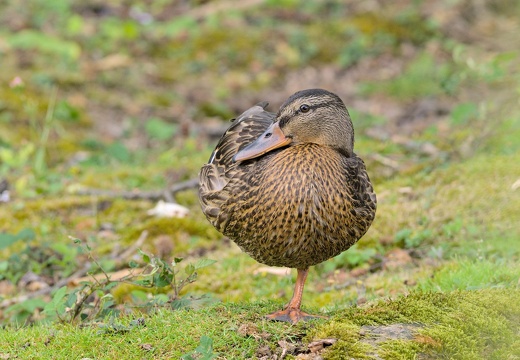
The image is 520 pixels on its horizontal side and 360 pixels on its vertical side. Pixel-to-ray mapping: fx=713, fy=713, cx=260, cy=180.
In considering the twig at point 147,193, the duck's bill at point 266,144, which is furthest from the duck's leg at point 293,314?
the twig at point 147,193

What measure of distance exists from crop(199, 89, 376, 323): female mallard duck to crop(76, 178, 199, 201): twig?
2.82 m

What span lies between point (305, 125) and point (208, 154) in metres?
4.25

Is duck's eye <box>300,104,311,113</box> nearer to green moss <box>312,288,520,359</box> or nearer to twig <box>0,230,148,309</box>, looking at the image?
green moss <box>312,288,520,359</box>

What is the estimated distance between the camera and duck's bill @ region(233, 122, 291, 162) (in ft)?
14.1

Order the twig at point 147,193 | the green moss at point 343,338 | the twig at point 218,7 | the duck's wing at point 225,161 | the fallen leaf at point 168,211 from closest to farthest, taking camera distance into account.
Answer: the green moss at point 343,338 → the duck's wing at point 225,161 → the fallen leaf at point 168,211 → the twig at point 147,193 → the twig at point 218,7

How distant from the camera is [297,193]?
3990 millimetres

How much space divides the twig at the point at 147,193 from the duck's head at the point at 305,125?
10.1ft

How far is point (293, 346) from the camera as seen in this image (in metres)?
3.56

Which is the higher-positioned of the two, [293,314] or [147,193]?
[293,314]

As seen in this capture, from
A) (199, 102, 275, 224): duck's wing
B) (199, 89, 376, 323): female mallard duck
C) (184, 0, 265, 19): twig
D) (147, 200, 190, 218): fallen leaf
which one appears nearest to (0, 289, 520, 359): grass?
(199, 89, 376, 323): female mallard duck

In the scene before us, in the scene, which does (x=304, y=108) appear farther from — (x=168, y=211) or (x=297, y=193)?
(x=168, y=211)

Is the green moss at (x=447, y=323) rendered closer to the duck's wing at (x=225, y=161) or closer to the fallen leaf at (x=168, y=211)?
the duck's wing at (x=225, y=161)

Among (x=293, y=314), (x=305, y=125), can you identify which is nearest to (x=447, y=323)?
(x=293, y=314)

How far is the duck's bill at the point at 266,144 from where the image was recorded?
14.1ft
